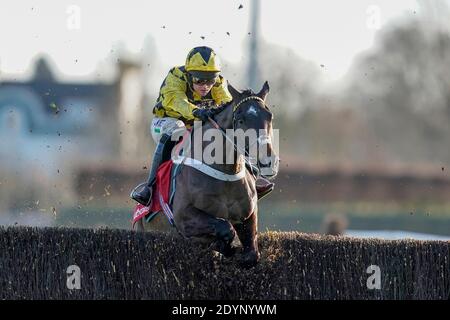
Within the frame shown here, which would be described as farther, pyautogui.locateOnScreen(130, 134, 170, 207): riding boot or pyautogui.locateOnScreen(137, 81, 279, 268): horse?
pyautogui.locateOnScreen(130, 134, 170, 207): riding boot

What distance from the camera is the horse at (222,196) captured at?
7.50 meters

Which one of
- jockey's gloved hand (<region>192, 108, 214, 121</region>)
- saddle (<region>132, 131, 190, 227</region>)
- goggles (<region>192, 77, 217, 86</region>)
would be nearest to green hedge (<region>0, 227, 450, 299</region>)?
saddle (<region>132, 131, 190, 227</region>)

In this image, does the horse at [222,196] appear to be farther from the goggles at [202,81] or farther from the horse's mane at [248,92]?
the goggles at [202,81]

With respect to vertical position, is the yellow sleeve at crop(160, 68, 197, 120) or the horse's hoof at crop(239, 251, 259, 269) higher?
the yellow sleeve at crop(160, 68, 197, 120)

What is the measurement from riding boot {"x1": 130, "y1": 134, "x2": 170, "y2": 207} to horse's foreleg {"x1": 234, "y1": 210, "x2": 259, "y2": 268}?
37.3 inches

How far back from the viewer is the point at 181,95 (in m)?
8.25

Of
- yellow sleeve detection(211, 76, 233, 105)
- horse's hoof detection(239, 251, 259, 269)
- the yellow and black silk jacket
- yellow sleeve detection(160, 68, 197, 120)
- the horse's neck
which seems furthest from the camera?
yellow sleeve detection(211, 76, 233, 105)

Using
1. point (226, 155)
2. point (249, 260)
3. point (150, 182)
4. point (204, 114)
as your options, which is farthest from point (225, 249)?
point (150, 182)

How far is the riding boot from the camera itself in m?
8.50

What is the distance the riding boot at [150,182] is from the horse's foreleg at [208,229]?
2.16ft

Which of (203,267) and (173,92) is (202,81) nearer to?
(173,92)

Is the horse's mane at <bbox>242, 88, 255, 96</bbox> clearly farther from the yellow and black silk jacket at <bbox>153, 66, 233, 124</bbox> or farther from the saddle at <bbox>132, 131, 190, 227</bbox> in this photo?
the saddle at <bbox>132, 131, 190, 227</bbox>

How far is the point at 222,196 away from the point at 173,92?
39.4 inches

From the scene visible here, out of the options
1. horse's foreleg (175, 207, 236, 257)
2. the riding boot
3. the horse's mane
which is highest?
the horse's mane
